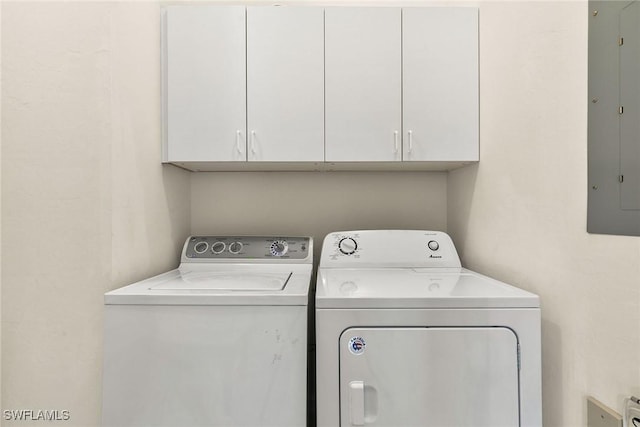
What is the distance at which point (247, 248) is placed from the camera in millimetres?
1743

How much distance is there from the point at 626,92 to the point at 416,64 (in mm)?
847

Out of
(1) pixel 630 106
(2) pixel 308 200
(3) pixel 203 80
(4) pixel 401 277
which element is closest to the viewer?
(1) pixel 630 106

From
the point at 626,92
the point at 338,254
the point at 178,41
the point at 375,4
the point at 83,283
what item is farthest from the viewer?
the point at 375,4

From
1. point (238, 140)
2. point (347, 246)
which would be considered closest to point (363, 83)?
point (238, 140)

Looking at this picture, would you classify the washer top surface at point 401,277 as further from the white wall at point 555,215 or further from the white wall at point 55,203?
the white wall at point 55,203

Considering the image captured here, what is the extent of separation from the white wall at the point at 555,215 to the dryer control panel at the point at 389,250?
0.75 ft

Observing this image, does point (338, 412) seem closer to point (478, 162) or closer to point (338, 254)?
point (338, 254)

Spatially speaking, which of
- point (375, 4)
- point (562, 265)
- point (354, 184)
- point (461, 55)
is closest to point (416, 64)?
point (461, 55)

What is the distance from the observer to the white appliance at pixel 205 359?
41.0 inches

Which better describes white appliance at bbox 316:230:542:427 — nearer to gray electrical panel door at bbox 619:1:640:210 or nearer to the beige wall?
gray electrical panel door at bbox 619:1:640:210

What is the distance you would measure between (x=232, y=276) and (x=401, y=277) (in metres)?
0.70

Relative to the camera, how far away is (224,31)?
60.4 inches

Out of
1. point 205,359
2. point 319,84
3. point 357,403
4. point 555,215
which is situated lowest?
point 357,403

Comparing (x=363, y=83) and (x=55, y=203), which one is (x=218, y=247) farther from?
(x=363, y=83)
